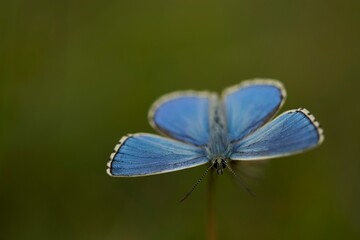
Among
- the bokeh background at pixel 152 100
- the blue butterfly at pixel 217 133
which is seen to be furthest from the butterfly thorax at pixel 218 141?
the bokeh background at pixel 152 100

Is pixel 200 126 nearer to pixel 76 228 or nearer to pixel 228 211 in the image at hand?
pixel 228 211

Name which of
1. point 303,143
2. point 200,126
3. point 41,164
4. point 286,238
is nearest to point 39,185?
point 41,164

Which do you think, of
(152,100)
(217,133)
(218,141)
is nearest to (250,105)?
(217,133)

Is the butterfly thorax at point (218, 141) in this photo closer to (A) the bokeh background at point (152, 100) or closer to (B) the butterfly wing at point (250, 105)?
(B) the butterfly wing at point (250, 105)

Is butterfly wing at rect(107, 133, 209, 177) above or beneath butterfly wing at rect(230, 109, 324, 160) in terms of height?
beneath

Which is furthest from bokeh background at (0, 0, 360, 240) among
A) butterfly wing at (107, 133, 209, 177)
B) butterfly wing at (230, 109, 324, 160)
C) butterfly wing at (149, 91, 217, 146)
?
butterfly wing at (230, 109, 324, 160)

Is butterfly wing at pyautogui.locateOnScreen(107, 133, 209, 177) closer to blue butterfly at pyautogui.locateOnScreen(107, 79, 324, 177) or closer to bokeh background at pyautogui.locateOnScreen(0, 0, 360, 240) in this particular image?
blue butterfly at pyautogui.locateOnScreen(107, 79, 324, 177)
